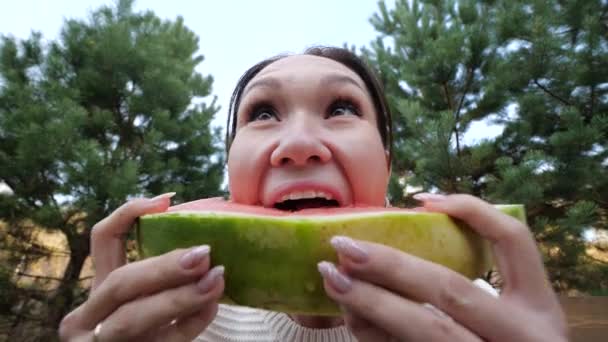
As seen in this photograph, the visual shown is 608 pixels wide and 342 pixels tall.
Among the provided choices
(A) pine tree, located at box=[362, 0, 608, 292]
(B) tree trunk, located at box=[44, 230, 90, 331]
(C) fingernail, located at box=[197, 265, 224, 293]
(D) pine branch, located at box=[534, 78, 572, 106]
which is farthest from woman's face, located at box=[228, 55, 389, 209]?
(B) tree trunk, located at box=[44, 230, 90, 331]

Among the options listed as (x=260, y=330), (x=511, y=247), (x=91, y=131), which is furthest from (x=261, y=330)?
(x=91, y=131)

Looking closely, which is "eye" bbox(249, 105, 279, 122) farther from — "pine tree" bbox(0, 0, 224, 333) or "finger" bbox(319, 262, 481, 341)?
"pine tree" bbox(0, 0, 224, 333)

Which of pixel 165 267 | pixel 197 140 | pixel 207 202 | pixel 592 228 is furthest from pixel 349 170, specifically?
pixel 197 140

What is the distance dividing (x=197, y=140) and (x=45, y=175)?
229 cm

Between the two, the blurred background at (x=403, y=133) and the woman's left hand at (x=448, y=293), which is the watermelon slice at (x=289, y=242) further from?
the blurred background at (x=403, y=133)

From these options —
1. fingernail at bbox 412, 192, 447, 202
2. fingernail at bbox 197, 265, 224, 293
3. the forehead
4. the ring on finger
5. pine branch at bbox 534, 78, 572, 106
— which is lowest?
the ring on finger

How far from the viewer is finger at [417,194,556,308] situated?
0.83 meters

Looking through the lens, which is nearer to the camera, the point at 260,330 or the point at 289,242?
the point at 289,242

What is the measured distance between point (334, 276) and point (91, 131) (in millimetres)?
6273

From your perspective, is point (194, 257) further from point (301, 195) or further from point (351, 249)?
point (301, 195)

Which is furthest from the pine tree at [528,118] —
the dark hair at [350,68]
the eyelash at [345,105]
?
the eyelash at [345,105]

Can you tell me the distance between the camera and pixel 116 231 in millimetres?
1025

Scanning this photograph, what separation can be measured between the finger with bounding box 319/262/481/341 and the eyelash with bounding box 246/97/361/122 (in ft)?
2.18

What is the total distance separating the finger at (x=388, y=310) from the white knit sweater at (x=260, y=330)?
69cm
